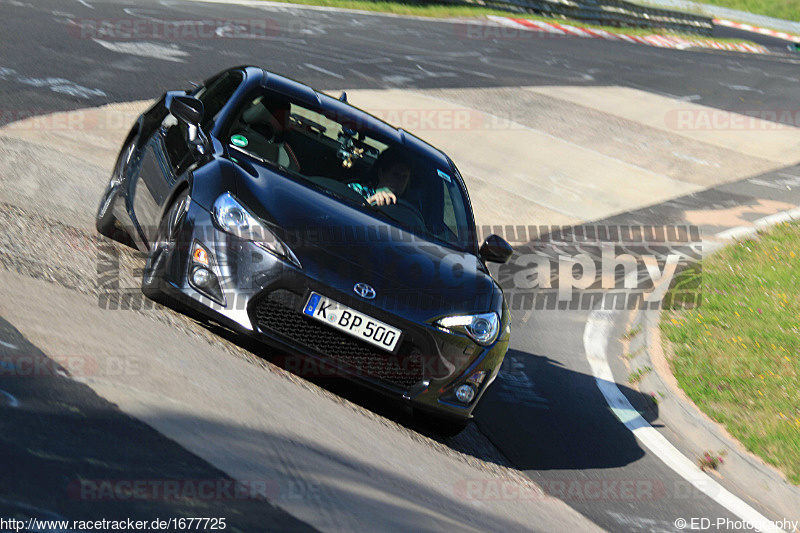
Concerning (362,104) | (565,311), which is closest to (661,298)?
(565,311)

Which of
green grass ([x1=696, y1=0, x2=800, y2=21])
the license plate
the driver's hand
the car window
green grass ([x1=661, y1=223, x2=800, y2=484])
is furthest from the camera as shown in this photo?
green grass ([x1=696, y1=0, x2=800, y2=21])

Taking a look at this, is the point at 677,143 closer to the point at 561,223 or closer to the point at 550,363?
the point at 561,223

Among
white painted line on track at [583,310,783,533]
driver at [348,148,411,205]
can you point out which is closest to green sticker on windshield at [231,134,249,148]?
driver at [348,148,411,205]

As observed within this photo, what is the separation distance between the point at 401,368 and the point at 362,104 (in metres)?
10.6

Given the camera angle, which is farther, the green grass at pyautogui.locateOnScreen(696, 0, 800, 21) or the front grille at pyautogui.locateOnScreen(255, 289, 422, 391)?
the green grass at pyautogui.locateOnScreen(696, 0, 800, 21)

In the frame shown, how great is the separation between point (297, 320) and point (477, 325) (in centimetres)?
104

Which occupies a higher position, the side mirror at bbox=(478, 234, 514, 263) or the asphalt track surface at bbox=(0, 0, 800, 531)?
the side mirror at bbox=(478, 234, 514, 263)

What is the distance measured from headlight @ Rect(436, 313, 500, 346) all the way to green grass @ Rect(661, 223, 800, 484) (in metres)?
2.63

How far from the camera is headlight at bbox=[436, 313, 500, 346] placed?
5.17 m

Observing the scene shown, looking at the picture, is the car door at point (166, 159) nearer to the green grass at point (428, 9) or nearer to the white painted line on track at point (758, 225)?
the white painted line on track at point (758, 225)

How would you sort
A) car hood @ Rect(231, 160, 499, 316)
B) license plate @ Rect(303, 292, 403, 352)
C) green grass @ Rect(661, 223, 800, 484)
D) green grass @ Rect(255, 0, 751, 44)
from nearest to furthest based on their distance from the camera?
license plate @ Rect(303, 292, 403, 352) → car hood @ Rect(231, 160, 499, 316) → green grass @ Rect(661, 223, 800, 484) → green grass @ Rect(255, 0, 751, 44)

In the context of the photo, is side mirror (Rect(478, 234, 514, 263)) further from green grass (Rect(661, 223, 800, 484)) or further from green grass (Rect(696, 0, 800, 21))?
green grass (Rect(696, 0, 800, 21))

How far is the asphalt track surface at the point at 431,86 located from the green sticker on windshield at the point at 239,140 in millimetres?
1882

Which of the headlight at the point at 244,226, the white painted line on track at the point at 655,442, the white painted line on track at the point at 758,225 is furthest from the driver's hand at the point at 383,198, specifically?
the white painted line on track at the point at 758,225
